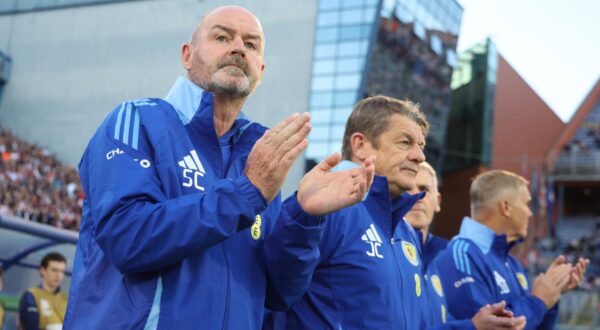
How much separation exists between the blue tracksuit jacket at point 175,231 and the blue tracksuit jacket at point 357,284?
468 mm

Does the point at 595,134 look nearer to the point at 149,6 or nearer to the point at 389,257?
the point at 149,6

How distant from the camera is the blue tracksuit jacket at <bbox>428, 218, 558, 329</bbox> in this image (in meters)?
4.08

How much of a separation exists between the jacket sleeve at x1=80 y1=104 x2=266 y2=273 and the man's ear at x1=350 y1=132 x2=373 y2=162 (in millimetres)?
1344

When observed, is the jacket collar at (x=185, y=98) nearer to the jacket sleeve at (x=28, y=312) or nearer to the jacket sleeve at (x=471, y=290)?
the jacket sleeve at (x=471, y=290)

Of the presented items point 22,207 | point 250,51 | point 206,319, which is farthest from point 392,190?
point 22,207

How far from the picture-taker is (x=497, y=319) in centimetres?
331

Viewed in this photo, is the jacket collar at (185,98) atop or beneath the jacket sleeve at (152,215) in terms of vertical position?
atop

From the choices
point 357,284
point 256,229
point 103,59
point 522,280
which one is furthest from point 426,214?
point 103,59

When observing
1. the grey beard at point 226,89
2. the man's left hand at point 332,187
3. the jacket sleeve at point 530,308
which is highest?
the grey beard at point 226,89

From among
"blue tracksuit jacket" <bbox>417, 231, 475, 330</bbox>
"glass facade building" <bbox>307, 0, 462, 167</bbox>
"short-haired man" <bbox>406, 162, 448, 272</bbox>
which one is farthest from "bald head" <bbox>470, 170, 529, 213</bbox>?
"glass facade building" <bbox>307, 0, 462, 167</bbox>

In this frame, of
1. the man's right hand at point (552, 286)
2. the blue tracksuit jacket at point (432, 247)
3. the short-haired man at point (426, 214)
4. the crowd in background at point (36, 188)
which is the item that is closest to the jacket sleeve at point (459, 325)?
the short-haired man at point (426, 214)

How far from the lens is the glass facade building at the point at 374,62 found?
28.7m

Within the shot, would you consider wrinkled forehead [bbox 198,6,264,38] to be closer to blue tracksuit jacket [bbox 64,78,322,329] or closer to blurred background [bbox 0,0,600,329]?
blue tracksuit jacket [bbox 64,78,322,329]

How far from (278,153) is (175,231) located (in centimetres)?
36
